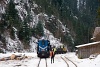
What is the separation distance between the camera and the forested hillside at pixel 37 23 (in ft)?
253

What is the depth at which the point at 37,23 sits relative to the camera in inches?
3725

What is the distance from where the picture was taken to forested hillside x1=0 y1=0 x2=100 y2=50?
7706 cm

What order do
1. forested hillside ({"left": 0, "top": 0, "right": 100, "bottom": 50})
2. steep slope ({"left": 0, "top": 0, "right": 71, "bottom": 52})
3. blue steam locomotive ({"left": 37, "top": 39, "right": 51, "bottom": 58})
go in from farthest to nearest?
forested hillside ({"left": 0, "top": 0, "right": 100, "bottom": 50}) → steep slope ({"left": 0, "top": 0, "right": 71, "bottom": 52}) → blue steam locomotive ({"left": 37, "top": 39, "right": 51, "bottom": 58})

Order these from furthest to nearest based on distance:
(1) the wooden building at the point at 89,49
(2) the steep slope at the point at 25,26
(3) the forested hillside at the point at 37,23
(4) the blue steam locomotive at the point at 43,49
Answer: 1. (3) the forested hillside at the point at 37,23
2. (2) the steep slope at the point at 25,26
3. (4) the blue steam locomotive at the point at 43,49
4. (1) the wooden building at the point at 89,49

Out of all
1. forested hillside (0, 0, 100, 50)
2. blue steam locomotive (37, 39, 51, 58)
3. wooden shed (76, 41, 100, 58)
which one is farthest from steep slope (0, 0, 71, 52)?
wooden shed (76, 41, 100, 58)

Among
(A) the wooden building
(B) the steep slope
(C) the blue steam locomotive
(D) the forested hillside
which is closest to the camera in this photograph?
(A) the wooden building

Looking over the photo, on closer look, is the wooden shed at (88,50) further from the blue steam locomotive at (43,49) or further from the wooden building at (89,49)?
the blue steam locomotive at (43,49)

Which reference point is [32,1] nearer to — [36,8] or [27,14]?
[36,8]

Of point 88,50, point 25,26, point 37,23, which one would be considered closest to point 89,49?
point 88,50

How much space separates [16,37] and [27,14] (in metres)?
18.8

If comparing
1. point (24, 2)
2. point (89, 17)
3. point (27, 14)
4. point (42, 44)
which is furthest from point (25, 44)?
point (89, 17)

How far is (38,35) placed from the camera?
9075 cm

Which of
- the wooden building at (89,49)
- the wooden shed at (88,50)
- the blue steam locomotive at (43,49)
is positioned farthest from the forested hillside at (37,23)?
the wooden shed at (88,50)

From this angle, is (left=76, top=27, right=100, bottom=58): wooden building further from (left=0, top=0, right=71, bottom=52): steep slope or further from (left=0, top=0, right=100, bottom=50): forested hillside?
(left=0, top=0, right=71, bottom=52): steep slope
